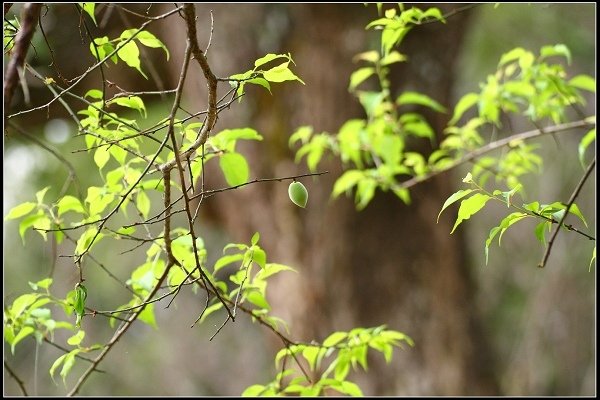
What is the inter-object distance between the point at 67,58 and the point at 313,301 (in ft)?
4.24

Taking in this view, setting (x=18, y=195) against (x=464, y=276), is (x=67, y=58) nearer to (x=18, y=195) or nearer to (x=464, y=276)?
(x=18, y=195)

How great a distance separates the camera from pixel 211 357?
5.46 meters

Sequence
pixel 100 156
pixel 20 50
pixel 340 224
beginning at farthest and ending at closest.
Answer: pixel 340 224 < pixel 100 156 < pixel 20 50

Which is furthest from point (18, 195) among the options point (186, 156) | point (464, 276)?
point (186, 156)

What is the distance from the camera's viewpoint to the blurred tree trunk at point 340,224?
187cm

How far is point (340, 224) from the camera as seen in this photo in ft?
6.15

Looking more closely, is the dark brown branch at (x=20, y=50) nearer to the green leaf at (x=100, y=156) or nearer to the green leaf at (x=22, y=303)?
the green leaf at (x=100, y=156)

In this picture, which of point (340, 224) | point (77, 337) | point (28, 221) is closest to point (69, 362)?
point (77, 337)

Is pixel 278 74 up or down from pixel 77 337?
up

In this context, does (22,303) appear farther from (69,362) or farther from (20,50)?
(20,50)


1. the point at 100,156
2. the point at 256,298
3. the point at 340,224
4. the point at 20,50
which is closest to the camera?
the point at 20,50

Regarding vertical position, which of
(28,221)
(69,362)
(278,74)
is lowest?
(69,362)

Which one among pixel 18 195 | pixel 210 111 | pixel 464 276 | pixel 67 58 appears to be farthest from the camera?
pixel 18 195

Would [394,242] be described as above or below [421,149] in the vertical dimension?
below
